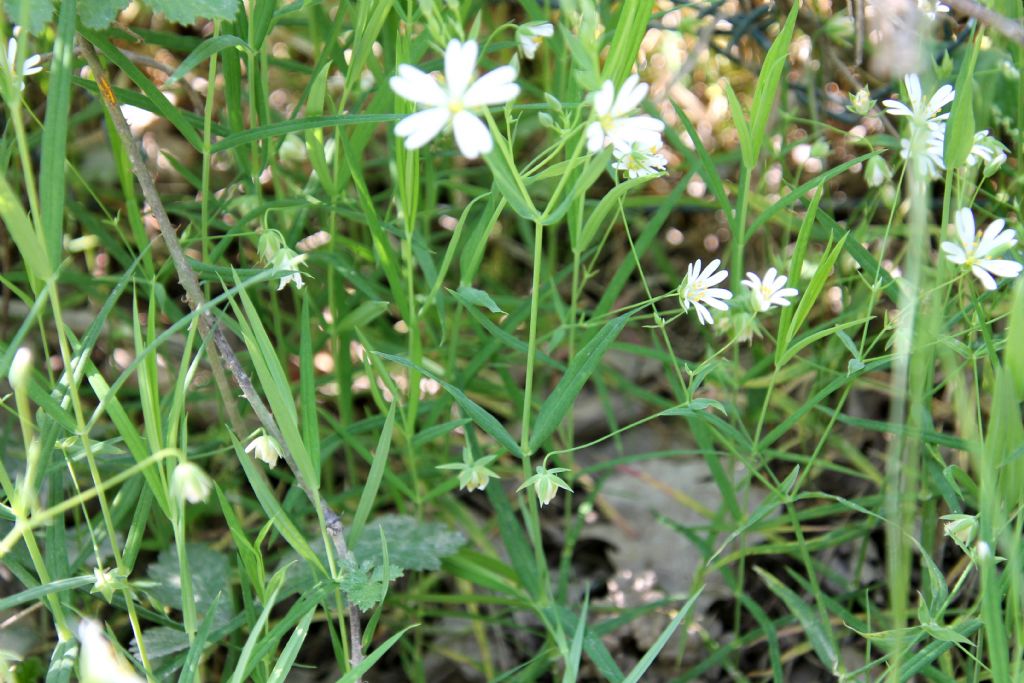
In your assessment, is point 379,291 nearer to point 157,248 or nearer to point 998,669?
point 157,248

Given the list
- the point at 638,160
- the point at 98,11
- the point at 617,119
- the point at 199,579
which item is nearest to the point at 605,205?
the point at 638,160

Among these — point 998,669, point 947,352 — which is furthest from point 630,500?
point 998,669

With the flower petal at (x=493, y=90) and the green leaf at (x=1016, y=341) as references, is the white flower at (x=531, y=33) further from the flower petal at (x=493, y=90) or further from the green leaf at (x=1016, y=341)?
the green leaf at (x=1016, y=341)

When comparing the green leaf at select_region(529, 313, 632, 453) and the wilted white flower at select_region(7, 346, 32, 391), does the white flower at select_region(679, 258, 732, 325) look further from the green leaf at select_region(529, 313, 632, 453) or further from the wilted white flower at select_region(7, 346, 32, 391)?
the wilted white flower at select_region(7, 346, 32, 391)

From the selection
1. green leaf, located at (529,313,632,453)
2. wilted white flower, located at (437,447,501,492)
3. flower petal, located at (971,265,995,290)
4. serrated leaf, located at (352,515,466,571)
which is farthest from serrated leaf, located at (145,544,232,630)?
flower petal, located at (971,265,995,290)

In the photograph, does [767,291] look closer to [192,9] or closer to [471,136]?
[471,136]

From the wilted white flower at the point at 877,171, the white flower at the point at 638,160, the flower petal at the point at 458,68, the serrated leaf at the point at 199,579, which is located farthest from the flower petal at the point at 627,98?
the serrated leaf at the point at 199,579
